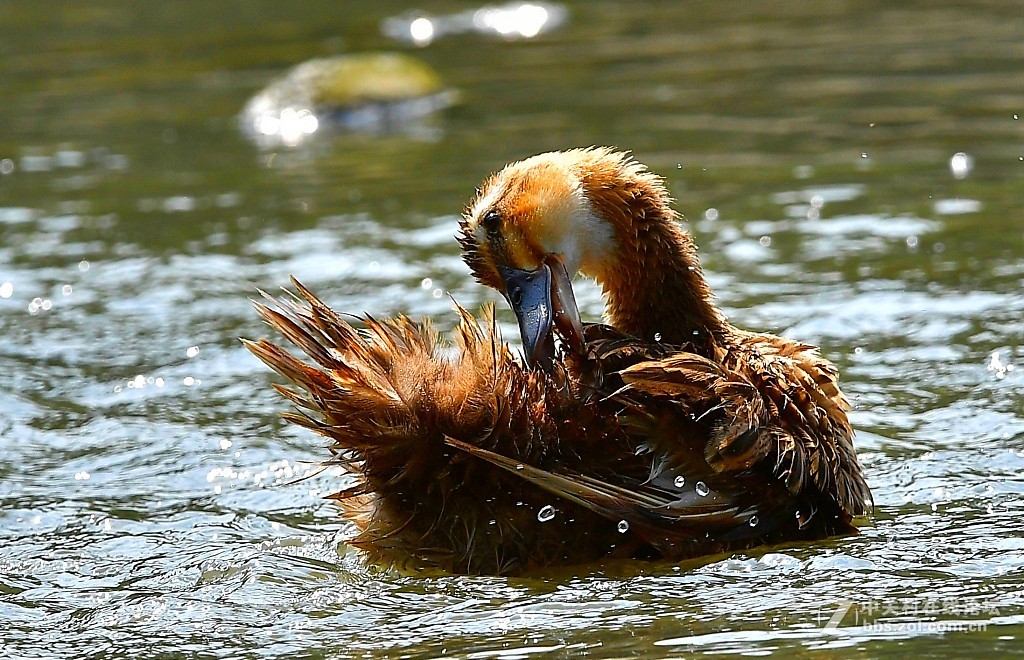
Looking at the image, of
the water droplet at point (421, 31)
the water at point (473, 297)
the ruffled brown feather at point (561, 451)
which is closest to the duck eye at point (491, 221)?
the ruffled brown feather at point (561, 451)

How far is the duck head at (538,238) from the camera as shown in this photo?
496 centimetres

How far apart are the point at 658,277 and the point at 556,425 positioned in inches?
29.5

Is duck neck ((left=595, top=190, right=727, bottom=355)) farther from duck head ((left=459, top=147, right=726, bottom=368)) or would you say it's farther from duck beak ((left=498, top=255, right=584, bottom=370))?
duck beak ((left=498, top=255, right=584, bottom=370))

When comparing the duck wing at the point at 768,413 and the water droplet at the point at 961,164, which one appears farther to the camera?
the water droplet at the point at 961,164

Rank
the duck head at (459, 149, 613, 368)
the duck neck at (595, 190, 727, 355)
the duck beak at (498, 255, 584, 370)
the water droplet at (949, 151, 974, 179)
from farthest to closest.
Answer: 1. the water droplet at (949, 151, 974, 179)
2. the duck neck at (595, 190, 727, 355)
3. the duck head at (459, 149, 613, 368)
4. the duck beak at (498, 255, 584, 370)

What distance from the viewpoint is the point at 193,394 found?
693 centimetres

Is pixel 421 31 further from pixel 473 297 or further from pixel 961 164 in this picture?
pixel 473 297

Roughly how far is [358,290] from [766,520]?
153 inches

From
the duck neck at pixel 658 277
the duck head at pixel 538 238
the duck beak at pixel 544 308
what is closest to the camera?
the duck beak at pixel 544 308

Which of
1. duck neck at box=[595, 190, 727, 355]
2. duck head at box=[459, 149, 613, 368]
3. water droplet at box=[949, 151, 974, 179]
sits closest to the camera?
duck head at box=[459, 149, 613, 368]

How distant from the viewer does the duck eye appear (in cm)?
497

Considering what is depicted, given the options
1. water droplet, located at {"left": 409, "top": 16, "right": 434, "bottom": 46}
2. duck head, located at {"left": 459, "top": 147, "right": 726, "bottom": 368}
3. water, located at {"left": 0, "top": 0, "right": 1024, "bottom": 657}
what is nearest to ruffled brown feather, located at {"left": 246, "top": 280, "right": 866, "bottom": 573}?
water, located at {"left": 0, "top": 0, "right": 1024, "bottom": 657}

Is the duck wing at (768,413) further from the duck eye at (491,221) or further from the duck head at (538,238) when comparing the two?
Answer: the duck eye at (491,221)

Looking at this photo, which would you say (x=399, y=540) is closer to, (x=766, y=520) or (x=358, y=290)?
(x=766, y=520)
